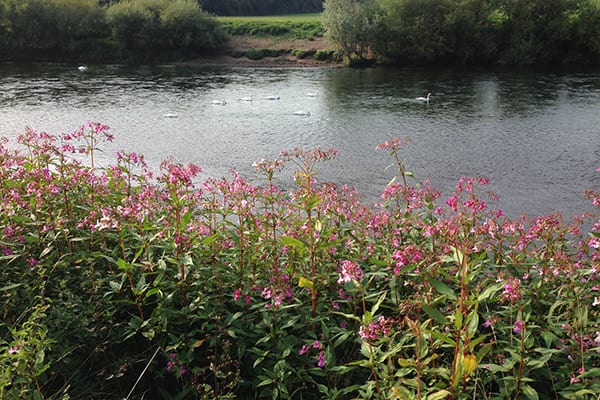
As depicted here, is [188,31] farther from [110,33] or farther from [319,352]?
[319,352]

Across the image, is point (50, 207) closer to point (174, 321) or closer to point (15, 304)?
point (15, 304)

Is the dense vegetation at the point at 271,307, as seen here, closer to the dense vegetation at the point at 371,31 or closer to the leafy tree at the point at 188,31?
the dense vegetation at the point at 371,31

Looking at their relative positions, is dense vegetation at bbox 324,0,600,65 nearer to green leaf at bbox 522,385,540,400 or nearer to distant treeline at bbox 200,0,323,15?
green leaf at bbox 522,385,540,400

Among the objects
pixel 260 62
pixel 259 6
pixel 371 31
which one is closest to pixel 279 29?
pixel 260 62

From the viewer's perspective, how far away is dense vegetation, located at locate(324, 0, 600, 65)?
127 ft

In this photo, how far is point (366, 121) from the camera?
20.8m

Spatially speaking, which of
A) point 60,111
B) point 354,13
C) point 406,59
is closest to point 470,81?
point 406,59

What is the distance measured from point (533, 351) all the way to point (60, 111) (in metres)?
23.4

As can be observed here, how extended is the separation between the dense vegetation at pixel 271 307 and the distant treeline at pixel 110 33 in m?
44.2

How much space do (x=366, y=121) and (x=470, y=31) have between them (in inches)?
920

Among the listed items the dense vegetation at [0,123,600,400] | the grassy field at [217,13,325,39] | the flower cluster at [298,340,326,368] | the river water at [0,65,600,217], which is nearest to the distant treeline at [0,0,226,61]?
the grassy field at [217,13,325,39]

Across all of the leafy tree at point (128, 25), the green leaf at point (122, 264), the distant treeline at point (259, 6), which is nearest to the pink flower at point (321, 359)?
the green leaf at point (122, 264)

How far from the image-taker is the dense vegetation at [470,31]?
3881cm

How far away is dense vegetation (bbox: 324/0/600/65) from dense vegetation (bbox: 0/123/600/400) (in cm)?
3816
